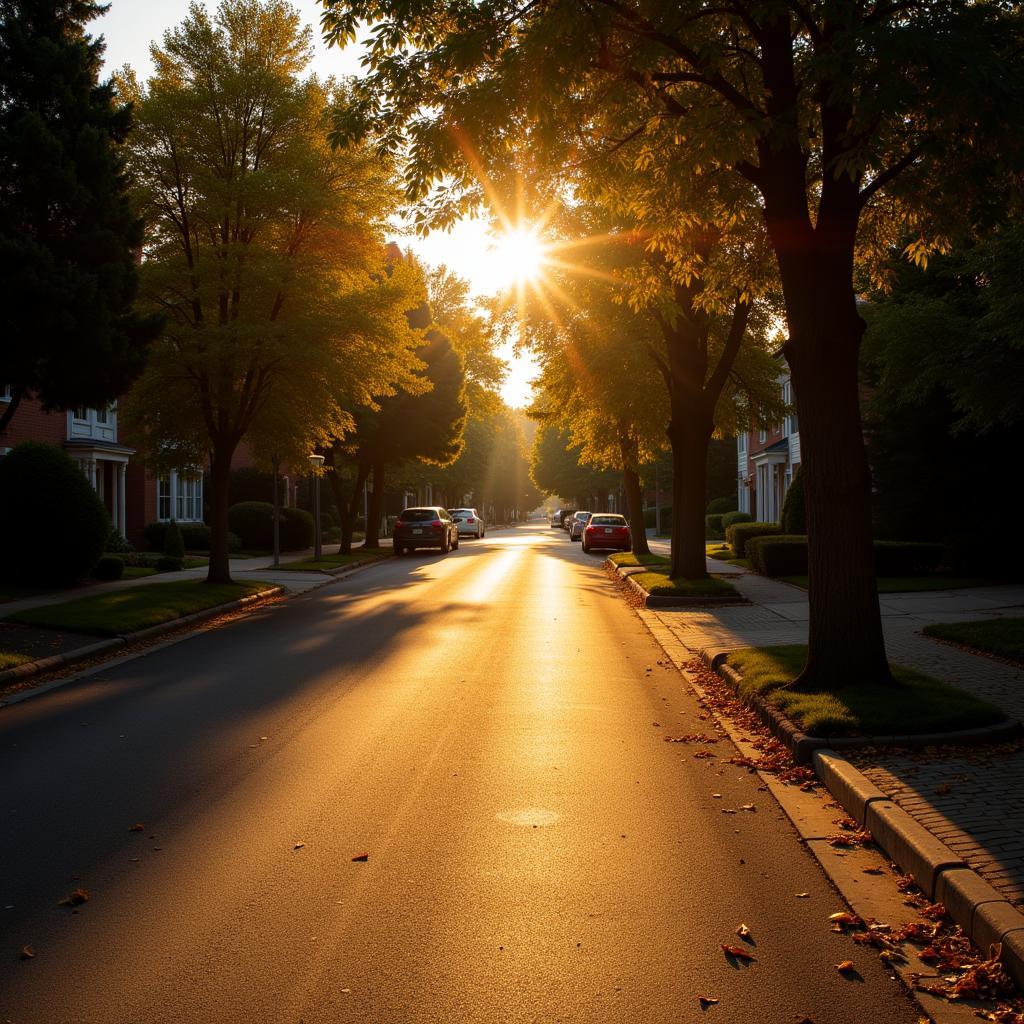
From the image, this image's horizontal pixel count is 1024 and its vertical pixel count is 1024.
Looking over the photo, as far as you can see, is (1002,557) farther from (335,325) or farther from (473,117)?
(473,117)

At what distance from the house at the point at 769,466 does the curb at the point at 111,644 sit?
26914mm

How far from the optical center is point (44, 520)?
21.3m

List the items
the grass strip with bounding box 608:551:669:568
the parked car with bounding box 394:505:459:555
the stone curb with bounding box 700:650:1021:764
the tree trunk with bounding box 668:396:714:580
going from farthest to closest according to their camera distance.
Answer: the parked car with bounding box 394:505:459:555 → the grass strip with bounding box 608:551:669:568 → the tree trunk with bounding box 668:396:714:580 → the stone curb with bounding box 700:650:1021:764

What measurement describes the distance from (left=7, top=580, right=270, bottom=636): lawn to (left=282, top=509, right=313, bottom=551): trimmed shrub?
57.9 ft

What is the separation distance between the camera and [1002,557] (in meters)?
22.1

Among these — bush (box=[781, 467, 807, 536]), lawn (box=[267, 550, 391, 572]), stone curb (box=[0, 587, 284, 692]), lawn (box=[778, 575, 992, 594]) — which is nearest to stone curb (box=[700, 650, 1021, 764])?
stone curb (box=[0, 587, 284, 692])

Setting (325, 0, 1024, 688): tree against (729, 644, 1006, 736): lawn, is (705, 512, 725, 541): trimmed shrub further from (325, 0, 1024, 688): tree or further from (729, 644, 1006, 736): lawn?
(729, 644, 1006, 736): lawn

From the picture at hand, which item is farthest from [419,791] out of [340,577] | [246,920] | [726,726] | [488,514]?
[488,514]

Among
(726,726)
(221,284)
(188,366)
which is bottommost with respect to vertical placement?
(726,726)

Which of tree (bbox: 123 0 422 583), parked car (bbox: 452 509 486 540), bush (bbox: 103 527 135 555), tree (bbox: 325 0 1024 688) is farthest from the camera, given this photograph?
parked car (bbox: 452 509 486 540)

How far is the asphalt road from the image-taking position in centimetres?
374

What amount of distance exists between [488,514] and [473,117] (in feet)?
383

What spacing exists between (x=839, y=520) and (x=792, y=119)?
10.9 ft

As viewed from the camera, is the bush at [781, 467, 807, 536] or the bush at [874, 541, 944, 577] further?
the bush at [781, 467, 807, 536]
